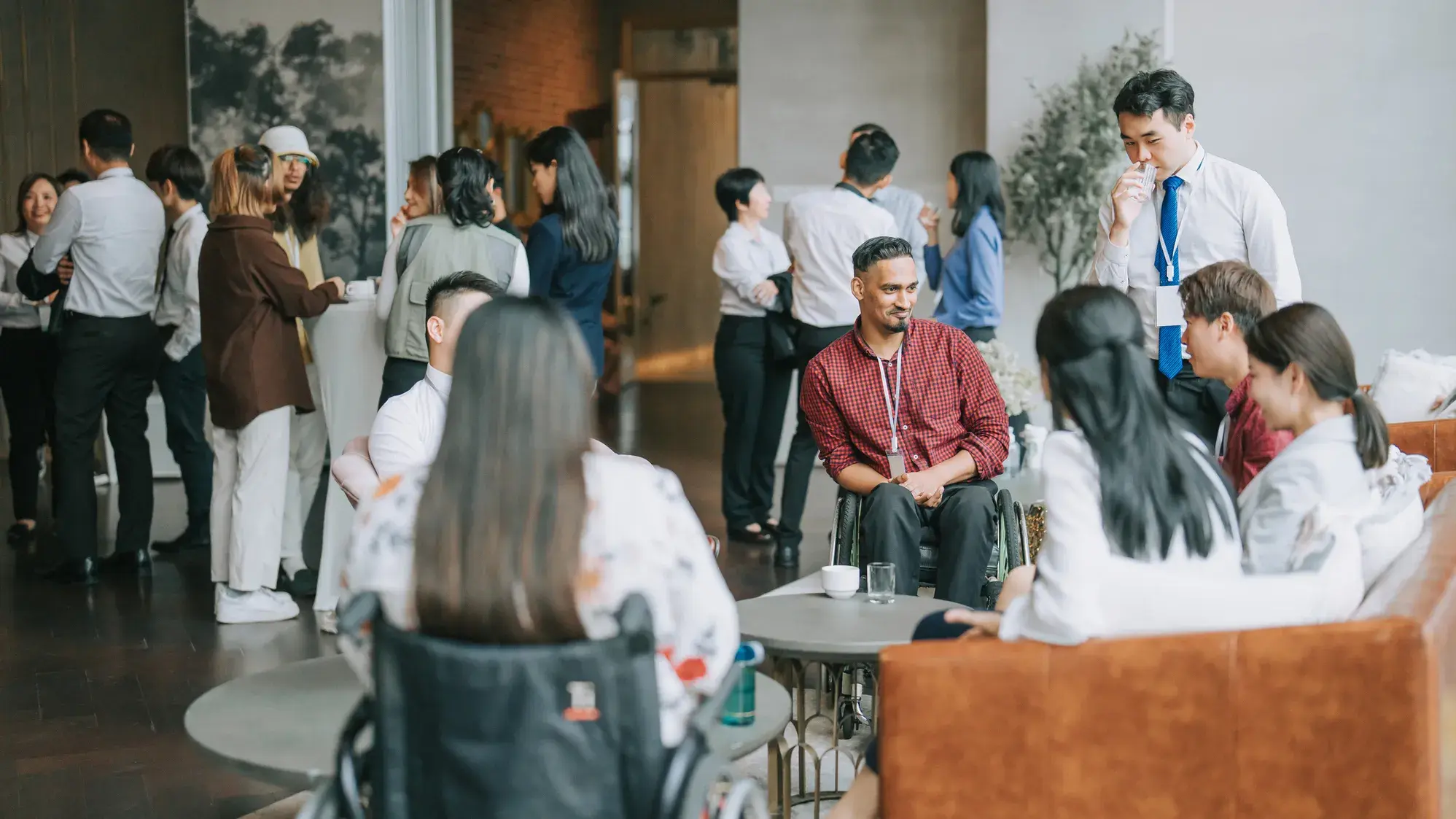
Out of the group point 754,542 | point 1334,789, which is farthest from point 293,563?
point 1334,789

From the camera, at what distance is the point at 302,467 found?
6.07 meters

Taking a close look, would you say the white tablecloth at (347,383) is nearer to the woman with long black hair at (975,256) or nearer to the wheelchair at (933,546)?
the wheelchair at (933,546)

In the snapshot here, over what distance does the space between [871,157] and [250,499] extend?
3.05 m

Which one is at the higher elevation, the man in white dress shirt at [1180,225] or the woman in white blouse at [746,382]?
the man in white dress shirt at [1180,225]

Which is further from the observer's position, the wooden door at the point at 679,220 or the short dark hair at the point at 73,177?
the wooden door at the point at 679,220

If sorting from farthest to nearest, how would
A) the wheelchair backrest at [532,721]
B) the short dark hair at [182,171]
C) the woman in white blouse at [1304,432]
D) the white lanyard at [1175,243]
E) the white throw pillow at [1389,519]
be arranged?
the short dark hair at [182,171], the white lanyard at [1175,243], the white throw pillow at [1389,519], the woman in white blouse at [1304,432], the wheelchair backrest at [532,721]

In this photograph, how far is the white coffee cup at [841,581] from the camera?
3428 millimetres

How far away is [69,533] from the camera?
6238mm

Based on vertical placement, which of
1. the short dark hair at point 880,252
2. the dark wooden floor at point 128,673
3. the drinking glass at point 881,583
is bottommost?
the dark wooden floor at point 128,673

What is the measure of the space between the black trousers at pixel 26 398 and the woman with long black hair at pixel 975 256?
4.51m

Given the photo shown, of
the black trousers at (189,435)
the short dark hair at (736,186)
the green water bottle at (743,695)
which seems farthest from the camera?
the short dark hair at (736,186)

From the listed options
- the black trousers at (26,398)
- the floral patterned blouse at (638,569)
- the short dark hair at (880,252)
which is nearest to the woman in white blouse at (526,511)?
the floral patterned blouse at (638,569)

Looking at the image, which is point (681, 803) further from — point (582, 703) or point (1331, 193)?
point (1331, 193)

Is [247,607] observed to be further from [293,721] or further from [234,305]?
[293,721]
